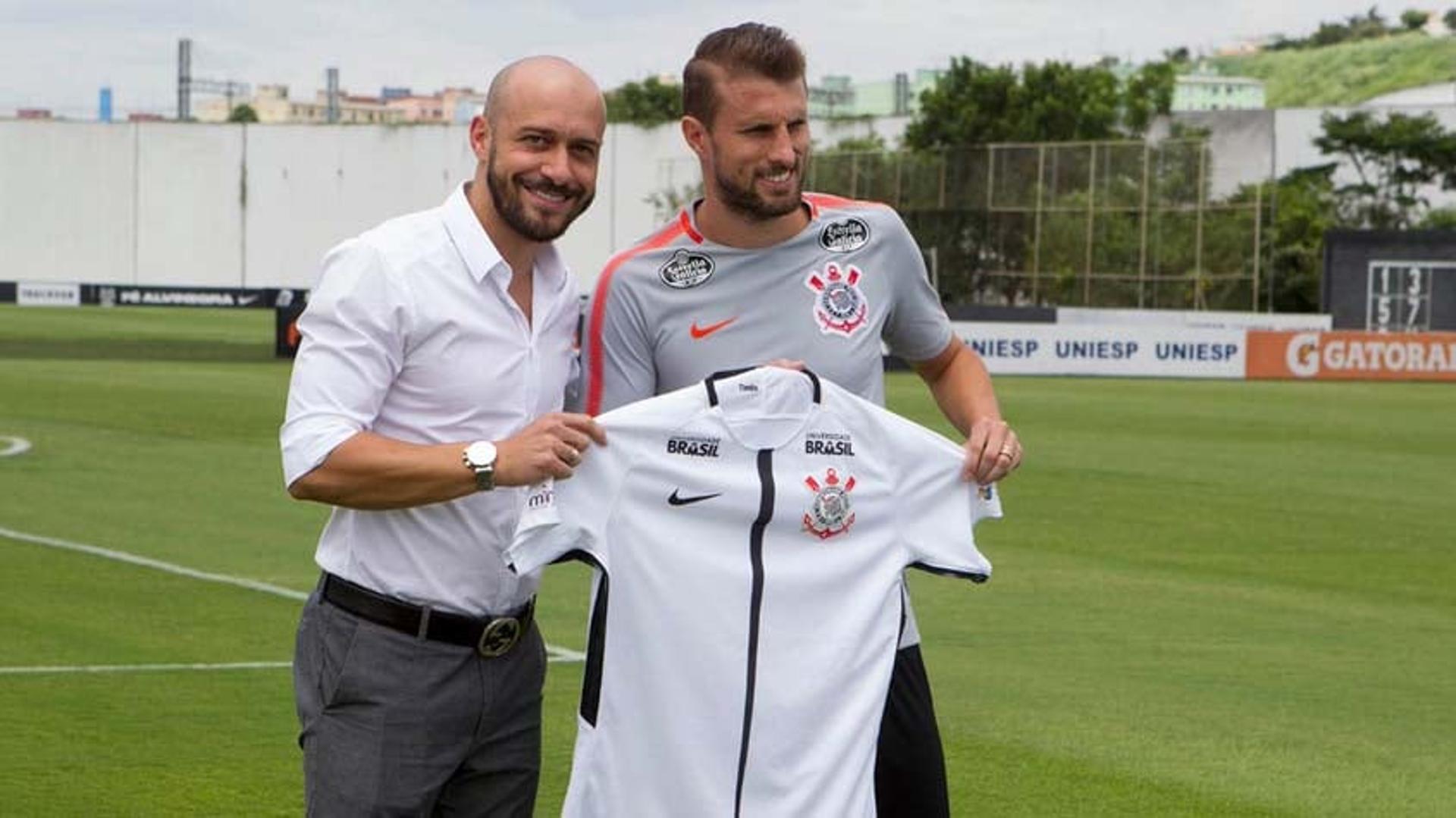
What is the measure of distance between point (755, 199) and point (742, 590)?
2.77 feet

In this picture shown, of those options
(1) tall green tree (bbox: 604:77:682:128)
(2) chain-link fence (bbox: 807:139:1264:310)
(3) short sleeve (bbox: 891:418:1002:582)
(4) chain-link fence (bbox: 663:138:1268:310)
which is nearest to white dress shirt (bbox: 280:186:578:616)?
(3) short sleeve (bbox: 891:418:1002:582)

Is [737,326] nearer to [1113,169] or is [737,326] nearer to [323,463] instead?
[323,463]

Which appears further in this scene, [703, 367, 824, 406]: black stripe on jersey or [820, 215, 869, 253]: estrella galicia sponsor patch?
[820, 215, 869, 253]: estrella galicia sponsor patch

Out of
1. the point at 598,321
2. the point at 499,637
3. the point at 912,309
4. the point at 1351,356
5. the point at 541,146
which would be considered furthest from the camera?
the point at 1351,356

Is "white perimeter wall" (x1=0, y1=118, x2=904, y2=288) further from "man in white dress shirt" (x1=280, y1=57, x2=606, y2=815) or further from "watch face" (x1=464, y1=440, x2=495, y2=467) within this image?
"watch face" (x1=464, y1=440, x2=495, y2=467)

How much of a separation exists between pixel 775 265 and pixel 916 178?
224 ft

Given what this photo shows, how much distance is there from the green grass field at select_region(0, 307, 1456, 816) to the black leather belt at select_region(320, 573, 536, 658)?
3.83 m

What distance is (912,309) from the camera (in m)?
6.03

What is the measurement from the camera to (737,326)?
5648 mm

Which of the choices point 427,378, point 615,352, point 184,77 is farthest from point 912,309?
point 184,77

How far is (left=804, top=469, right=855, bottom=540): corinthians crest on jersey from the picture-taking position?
18.2 feet

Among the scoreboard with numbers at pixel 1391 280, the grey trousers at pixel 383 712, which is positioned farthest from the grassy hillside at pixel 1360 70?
the grey trousers at pixel 383 712

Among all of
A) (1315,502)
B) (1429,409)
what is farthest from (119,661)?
(1429,409)

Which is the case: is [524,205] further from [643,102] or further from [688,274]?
[643,102]
